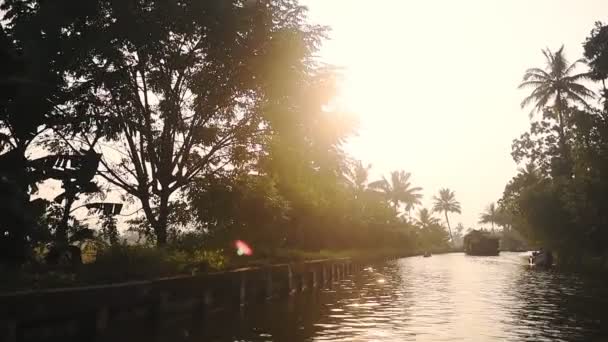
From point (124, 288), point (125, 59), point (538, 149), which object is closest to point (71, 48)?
point (125, 59)

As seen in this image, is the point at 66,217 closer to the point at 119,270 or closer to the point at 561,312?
the point at 119,270

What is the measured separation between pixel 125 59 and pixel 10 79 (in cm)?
724

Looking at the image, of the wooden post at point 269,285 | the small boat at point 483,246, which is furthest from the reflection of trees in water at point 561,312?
the small boat at point 483,246

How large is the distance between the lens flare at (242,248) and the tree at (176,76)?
14.9ft

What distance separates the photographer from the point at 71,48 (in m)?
20.5

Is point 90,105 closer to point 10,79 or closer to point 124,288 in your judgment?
point 10,79

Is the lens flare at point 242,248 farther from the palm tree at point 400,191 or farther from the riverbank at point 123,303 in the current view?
the palm tree at point 400,191

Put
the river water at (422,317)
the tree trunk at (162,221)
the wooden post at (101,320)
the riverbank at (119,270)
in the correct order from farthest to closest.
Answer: the tree trunk at (162,221), the river water at (422,317), the riverbank at (119,270), the wooden post at (101,320)

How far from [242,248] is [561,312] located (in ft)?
50.1

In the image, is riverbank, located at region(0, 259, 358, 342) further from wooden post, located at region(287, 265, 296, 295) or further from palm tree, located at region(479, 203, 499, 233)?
palm tree, located at region(479, 203, 499, 233)

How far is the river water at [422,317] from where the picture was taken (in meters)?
14.7

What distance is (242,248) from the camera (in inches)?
1096

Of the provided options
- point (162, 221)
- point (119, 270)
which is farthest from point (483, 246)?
point (119, 270)

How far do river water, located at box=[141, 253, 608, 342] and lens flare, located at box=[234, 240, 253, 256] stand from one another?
12.2ft
